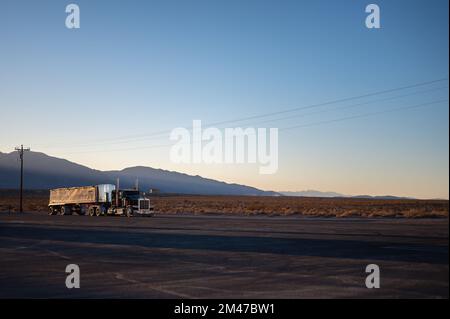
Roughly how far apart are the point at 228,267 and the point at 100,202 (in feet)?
149

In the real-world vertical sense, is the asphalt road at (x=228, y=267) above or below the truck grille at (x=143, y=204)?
below

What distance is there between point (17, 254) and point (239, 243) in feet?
29.2

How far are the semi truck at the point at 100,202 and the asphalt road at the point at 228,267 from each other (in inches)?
1120

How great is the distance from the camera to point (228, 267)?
14.9 metres

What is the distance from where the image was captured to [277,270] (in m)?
14.1

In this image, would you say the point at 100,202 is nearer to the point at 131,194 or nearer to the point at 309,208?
the point at 131,194

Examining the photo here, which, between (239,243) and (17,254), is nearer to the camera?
(17,254)

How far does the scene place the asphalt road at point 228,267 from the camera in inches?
438

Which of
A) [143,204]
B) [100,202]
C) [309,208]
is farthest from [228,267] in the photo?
[309,208]

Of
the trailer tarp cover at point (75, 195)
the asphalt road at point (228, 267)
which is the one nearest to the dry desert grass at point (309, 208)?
the asphalt road at point (228, 267)

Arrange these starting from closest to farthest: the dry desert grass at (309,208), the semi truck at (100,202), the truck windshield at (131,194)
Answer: the semi truck at (100,202) < the dry desert grass at (309,208) < the truck windshield at (131,194)

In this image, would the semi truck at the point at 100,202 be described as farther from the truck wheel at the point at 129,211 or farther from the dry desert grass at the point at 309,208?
the dry desert grass at the point at 309,208
